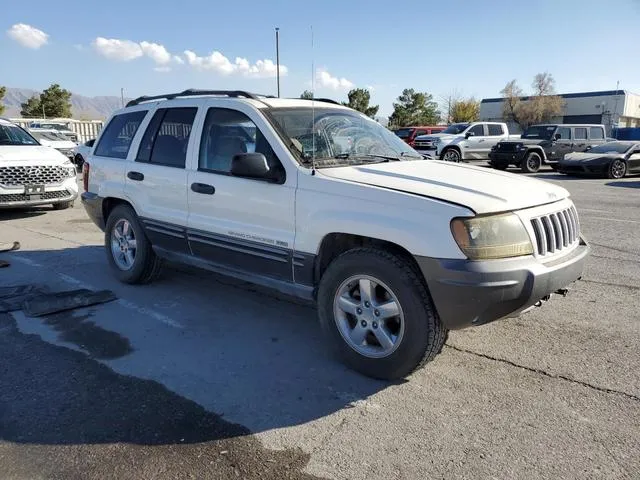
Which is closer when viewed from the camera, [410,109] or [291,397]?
[291,397]

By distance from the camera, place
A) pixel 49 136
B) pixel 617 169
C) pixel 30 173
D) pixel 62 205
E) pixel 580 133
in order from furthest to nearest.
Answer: pixel 49 136 < pixel 580 133 < pixel 617 169 < pixel 62 205 < pixel 30 173

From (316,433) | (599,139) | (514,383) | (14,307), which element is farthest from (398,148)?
(599,139)

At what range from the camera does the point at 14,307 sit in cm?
495

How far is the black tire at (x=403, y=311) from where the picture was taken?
3303mm

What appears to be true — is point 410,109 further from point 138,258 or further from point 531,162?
point 138,258

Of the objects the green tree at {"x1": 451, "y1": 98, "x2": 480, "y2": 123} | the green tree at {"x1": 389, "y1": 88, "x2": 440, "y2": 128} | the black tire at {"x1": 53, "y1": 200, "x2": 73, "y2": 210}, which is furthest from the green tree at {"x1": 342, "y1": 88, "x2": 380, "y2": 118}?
the black tire at {"x1": 53, "y1": 200, "x2": 73, "y2": 210}

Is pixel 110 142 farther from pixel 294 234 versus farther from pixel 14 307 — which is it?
pixel 294 234

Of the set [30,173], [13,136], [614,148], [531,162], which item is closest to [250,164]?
A: [30,173]

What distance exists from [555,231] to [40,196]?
929 centimetres

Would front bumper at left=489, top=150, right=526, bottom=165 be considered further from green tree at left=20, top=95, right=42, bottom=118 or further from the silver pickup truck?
green tree at left=20, top=95, right=42, bottom=118

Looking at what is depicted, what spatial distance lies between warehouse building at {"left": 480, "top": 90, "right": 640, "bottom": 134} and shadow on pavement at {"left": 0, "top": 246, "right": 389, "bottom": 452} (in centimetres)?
6125

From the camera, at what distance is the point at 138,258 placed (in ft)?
18.0

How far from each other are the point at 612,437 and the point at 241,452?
203cm

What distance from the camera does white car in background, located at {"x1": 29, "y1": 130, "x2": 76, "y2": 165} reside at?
20541 mm
